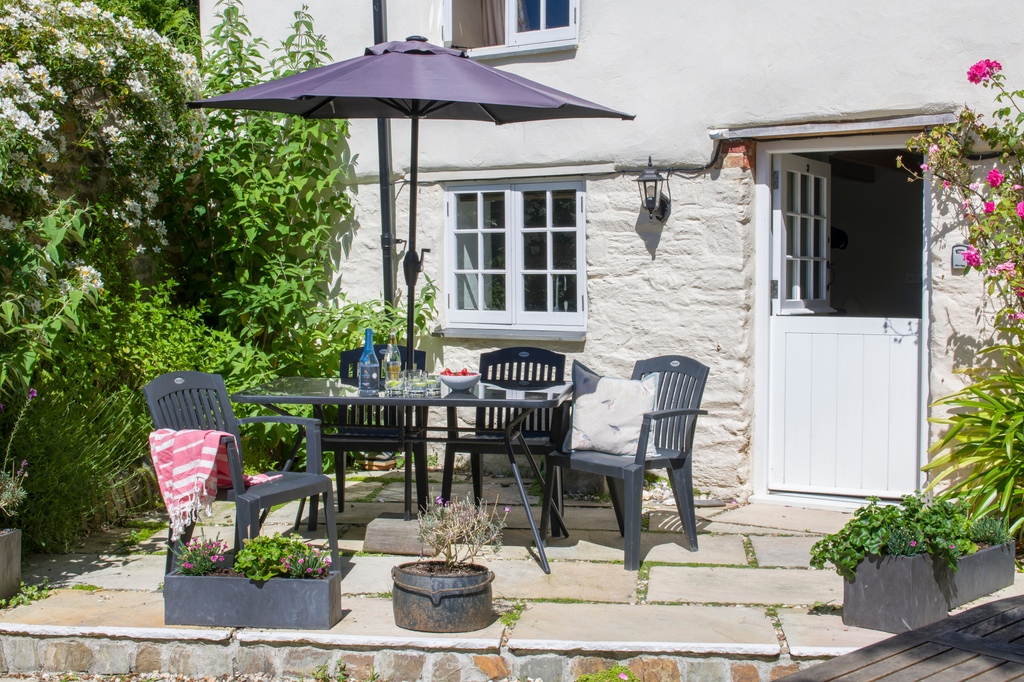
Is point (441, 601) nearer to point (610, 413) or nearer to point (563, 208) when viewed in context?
point (610, 413)

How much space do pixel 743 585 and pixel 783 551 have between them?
0.70 meters

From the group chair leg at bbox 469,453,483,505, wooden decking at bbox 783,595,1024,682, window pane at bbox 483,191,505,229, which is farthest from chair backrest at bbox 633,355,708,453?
wooden decking at bbox 783,595,1024,682

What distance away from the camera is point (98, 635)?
3.90 metres

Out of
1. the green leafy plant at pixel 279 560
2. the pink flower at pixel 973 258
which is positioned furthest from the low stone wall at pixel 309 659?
the pink flower at pixel 973 258

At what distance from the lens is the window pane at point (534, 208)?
6871 millimetres

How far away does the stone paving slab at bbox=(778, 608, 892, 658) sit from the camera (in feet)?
12.0

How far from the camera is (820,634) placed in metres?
3.84

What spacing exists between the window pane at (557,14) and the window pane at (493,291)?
5.48 feet

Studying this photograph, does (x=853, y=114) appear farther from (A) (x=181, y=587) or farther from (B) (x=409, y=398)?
(A) (x=181, y=587)

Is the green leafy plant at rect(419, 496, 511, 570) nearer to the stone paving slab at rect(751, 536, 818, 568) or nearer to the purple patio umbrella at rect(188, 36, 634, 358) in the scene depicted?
the purple patio umbrella at rect(188, 36, 634, 358)

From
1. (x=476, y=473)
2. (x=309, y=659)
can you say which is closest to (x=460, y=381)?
(x=476, y=473)

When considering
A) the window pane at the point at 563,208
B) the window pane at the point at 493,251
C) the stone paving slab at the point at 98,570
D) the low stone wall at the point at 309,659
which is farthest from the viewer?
the window pane at the point at 493,251

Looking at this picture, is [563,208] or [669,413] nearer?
[669,413]

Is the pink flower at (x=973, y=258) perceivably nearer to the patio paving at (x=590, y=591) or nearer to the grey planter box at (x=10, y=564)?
the patio paving at (x=590, y=591)
